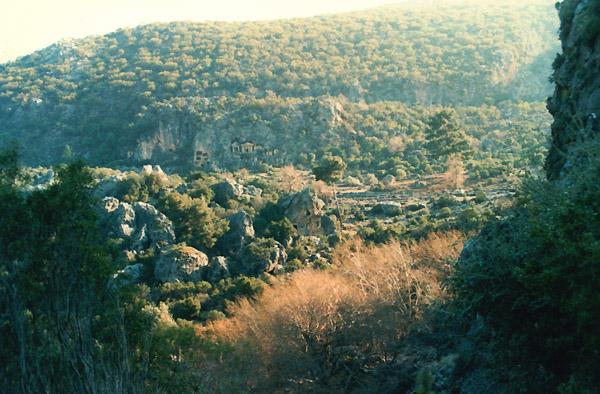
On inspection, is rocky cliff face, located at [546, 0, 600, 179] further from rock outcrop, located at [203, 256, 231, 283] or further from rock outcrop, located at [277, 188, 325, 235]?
rock outcrop, located at [277, 188, 325, 235]

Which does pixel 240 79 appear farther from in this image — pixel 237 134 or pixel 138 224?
pixel 138 224

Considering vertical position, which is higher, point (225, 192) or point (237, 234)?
point (225, 192)

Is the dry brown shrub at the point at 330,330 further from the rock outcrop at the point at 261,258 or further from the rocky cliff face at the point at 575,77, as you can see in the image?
the rock outcrop at the point at 261,258

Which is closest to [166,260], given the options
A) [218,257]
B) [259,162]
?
[218,257]

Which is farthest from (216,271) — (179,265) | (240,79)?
(240,79)

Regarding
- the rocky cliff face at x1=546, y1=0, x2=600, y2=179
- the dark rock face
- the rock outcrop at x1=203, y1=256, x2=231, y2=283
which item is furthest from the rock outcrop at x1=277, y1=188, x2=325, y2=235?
the rocky cliff face at x1=546, y1=0, x2=600, y2=179

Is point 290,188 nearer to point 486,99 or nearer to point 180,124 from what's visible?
point 180,124
